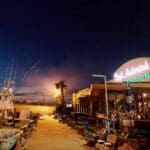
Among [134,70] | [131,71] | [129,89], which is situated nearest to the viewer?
[129,89]

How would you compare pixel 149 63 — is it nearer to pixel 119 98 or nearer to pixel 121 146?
pixel 119 98

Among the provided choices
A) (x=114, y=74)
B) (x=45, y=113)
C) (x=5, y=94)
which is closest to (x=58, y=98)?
(x=45, y=113)

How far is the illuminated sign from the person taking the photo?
2271 cm

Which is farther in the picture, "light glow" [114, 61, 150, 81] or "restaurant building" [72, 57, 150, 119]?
"light glow" [114, 61, 150, 81]

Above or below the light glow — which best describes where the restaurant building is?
below

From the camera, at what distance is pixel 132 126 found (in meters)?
15.3

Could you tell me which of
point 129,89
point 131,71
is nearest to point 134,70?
point 131,71

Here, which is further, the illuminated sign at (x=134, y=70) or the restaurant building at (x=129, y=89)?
the illuminated sign at (x=134, y=70)

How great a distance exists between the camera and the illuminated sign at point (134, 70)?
22709 millimetres

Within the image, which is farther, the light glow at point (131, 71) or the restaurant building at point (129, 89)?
the light glow at point (131, 71)

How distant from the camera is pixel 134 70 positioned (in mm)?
24656

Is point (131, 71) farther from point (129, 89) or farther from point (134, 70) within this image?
point (129, 89)

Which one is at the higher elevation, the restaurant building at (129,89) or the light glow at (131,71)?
the light glow at (131,71)

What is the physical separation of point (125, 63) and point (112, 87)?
763 centimetres
